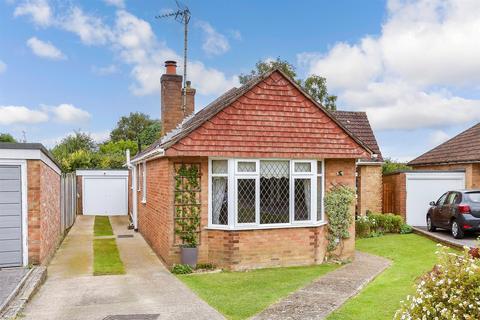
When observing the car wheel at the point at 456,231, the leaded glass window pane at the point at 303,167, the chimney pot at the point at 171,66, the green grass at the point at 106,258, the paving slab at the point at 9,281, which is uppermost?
the chimney pot at the point at 171,66

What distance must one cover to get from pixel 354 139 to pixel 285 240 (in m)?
3.21

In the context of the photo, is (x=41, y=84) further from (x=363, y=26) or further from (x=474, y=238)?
(x=474, y=238)

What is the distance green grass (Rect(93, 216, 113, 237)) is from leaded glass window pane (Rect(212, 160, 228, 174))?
26.6 feet

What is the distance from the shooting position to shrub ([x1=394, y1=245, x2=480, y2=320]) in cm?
487

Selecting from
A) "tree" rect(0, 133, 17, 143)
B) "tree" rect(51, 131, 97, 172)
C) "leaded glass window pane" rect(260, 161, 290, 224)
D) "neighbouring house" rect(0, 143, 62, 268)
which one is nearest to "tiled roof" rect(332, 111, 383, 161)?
"leaded glass window pane" rect(260, 161, 290, 224)

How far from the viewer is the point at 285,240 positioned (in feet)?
38.0

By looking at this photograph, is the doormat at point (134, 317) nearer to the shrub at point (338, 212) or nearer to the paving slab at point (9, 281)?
the paving slab at point (9, 281)

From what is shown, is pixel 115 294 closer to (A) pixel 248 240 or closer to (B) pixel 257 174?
(A) pixel 248 240

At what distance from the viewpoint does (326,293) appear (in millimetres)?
8703

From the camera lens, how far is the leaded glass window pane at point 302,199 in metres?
11.7

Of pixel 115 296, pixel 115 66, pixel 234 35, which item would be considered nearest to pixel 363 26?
pixel 234 35

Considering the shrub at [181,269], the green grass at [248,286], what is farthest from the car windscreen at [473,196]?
the shrub at [181,269]

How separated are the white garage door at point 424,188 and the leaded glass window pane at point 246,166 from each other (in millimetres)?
9575

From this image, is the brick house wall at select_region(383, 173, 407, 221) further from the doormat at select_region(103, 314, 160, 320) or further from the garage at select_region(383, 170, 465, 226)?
the doormat at select_region(103, 314, 160, 320)
